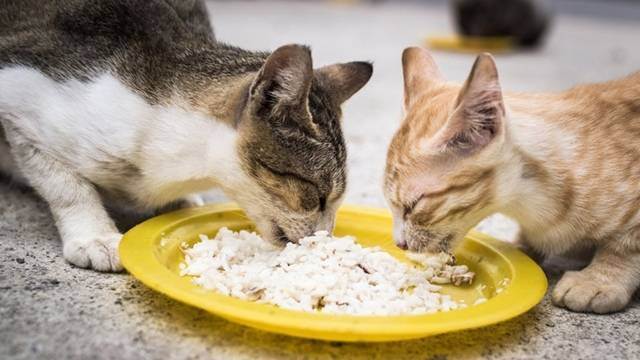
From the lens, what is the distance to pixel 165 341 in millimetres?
1699

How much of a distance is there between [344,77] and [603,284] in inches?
37.5

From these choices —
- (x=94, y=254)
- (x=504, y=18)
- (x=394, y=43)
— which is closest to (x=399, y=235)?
(x=94, y=254)

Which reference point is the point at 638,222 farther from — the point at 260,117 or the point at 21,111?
the point at 21,111

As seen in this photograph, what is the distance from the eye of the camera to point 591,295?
1963 millimetres

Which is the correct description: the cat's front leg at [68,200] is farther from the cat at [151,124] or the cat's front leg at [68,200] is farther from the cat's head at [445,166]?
the cat's head at [445,166]

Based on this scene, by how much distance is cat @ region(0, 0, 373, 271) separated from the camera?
6.70 feet

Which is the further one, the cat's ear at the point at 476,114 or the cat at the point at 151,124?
the cat at the point at 151,124

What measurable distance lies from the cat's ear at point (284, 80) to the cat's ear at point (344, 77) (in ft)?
0.94

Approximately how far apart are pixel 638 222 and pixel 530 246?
358 millimetres

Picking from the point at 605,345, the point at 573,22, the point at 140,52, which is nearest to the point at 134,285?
the point at 140,52

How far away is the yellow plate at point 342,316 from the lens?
157 centimetres

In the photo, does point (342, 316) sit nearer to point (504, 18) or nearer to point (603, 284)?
point (603, 284)

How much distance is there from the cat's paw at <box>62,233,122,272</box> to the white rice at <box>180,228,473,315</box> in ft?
0.63

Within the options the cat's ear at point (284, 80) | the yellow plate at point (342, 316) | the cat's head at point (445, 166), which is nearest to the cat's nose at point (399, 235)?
the cat's head at point (445, 166)
